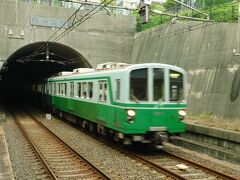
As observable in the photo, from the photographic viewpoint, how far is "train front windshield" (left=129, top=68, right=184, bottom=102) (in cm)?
1157

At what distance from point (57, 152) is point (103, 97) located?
7.91 ft

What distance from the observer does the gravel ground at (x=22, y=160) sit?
9.60 metres

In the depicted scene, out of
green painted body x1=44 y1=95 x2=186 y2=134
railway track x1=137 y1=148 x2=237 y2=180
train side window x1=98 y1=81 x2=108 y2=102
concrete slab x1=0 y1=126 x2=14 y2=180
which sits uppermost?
train side window x1=98 y1=81 x2=108 y2=102

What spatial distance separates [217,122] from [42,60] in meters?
20.2

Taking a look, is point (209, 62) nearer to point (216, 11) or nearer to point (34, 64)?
point (216, 11)

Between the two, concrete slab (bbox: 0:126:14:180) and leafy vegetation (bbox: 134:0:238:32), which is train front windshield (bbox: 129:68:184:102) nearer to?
concrete slab (bbox: 0:126:14:180)

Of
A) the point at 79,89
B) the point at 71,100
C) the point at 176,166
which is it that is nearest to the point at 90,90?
the point at 79,89

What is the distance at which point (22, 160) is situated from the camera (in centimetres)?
1145

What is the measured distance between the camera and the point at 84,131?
711 inches

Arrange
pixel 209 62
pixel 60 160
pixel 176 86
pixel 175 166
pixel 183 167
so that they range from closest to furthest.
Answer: pixel 183 167 → pixel 175 166 → pixel 60 160 → pixel 176 86 → pixel 209 62

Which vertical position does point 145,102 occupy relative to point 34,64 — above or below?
below

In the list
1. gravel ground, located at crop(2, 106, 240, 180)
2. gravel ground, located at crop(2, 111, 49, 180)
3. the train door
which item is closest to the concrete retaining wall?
the train door

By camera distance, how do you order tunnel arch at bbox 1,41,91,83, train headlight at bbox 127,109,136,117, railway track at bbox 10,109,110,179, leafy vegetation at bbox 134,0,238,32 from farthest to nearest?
tunnel arch at bbox 1,41,91,83, leafy vegetation at bbox 134,0,238,32, train headlight at bbox 127,109,136,117, railway track at bbox 10,109,110,179

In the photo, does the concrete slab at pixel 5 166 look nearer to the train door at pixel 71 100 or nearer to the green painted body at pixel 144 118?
the green painted body at pixel 144 118
